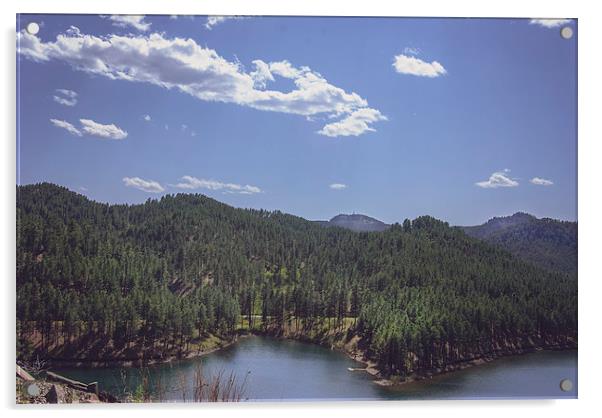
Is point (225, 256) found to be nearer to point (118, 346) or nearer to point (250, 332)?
point (250, 332)

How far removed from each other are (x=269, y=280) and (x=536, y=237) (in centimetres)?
253

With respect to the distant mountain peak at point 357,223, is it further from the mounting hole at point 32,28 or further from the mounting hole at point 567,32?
the mounting hole at point 32,28

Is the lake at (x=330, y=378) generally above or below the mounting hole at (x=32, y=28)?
below

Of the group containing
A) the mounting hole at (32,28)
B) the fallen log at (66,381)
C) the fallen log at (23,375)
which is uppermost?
the mounting hole at (32,28)

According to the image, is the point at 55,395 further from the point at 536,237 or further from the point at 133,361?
the point at 536,237

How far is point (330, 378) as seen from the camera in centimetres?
516

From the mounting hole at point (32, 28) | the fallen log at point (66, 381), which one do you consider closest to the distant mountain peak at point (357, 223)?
the fallen log at point (66, 381)

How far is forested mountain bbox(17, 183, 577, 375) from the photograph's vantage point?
5.19 meters

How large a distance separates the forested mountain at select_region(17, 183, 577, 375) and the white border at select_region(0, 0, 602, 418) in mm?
216

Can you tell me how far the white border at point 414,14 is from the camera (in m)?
4.77

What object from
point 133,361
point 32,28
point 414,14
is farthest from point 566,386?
point 32,28

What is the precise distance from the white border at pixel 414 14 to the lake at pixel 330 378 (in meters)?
0.09

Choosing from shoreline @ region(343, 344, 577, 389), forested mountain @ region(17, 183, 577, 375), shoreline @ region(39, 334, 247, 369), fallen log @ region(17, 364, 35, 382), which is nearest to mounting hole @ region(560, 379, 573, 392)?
shoreline @ region(343, 344, 577, 389)

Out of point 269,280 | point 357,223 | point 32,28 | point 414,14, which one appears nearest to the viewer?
point 32,28
